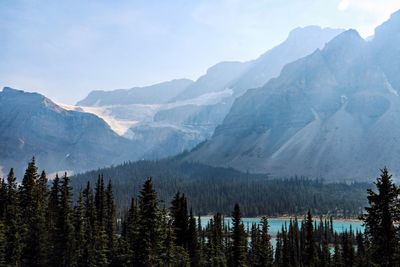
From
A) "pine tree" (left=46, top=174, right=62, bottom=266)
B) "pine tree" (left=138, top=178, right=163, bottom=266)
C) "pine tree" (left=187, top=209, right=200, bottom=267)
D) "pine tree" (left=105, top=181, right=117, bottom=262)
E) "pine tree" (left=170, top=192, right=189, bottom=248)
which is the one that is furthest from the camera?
"pine tree" (left=105, top=181, right=117, bottom=262)

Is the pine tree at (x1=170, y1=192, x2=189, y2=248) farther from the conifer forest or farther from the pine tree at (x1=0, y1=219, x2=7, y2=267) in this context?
the pine tree at (x1=0, y1=219, x2=7, y2=267)

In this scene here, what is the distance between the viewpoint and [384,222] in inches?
1816

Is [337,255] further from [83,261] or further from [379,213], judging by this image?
[379,213]

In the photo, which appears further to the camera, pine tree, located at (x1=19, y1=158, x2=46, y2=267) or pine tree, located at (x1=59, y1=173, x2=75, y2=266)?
pine tree, located at (x1=19, y1=158, x2=46, y2=267)

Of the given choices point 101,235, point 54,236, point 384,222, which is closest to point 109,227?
point 101,235

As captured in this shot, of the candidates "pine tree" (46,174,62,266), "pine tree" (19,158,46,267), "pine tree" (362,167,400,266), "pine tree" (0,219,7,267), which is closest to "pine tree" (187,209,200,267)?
"pine tree" (46,174,62,266)

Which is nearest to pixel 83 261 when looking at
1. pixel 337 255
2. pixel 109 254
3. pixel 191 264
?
pixel 109 254

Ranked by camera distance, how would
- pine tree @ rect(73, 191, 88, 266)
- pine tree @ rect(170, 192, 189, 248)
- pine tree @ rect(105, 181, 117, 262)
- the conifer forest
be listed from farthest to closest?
pine tree @ rect(105, 181, 117, 262) → pine tree @ rect(170, 192, 189, 248) → pine tree @ rect(73, 191, 88, 266) → the conifer forest

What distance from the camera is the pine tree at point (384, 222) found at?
45.8 metres

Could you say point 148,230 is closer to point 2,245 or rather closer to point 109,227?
point 2,245

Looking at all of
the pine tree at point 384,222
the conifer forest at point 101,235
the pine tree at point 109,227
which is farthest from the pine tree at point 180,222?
the pine tree at point 384,222

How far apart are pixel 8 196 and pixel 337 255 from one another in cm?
6458

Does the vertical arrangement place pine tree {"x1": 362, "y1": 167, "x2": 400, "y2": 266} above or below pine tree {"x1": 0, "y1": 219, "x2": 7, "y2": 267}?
above

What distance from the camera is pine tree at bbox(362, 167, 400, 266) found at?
45.8m
